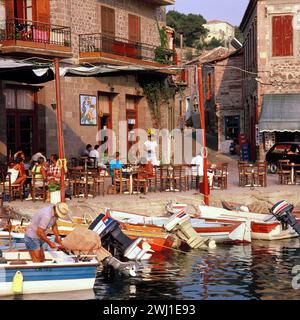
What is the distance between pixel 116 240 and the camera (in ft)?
57.8

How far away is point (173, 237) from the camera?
772 inches

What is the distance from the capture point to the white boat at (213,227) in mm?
20875

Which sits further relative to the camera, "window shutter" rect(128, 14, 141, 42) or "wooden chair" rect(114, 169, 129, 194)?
"window shutter" rect(128, 14, 141, 42)

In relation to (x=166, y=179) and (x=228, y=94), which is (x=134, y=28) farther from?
(x=228, y=94)

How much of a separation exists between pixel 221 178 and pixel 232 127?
24.9 meters

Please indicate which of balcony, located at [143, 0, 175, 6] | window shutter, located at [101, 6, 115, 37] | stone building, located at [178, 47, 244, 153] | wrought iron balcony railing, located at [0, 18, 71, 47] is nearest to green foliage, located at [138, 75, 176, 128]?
window shutter, located at [101, 6, 115, 37]

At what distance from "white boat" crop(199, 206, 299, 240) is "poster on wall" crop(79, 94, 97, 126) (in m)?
10.4

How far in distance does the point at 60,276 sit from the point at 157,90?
22.2 m

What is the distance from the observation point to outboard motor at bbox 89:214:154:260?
57.0ft

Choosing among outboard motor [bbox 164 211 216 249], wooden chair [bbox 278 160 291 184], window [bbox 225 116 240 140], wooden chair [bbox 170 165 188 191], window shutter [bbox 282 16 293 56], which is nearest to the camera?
outboard motor [bbox 164 211 216 249]

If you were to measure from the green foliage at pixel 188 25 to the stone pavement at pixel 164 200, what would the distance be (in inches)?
2564

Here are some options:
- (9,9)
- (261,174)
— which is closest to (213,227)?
(261,174)

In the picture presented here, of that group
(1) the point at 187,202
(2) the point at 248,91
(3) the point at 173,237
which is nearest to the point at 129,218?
(3) the point at 173,237

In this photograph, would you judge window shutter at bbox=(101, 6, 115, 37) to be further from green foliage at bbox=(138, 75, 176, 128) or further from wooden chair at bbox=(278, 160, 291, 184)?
wooden chair at bbox=(278, 160, 291, 184)
